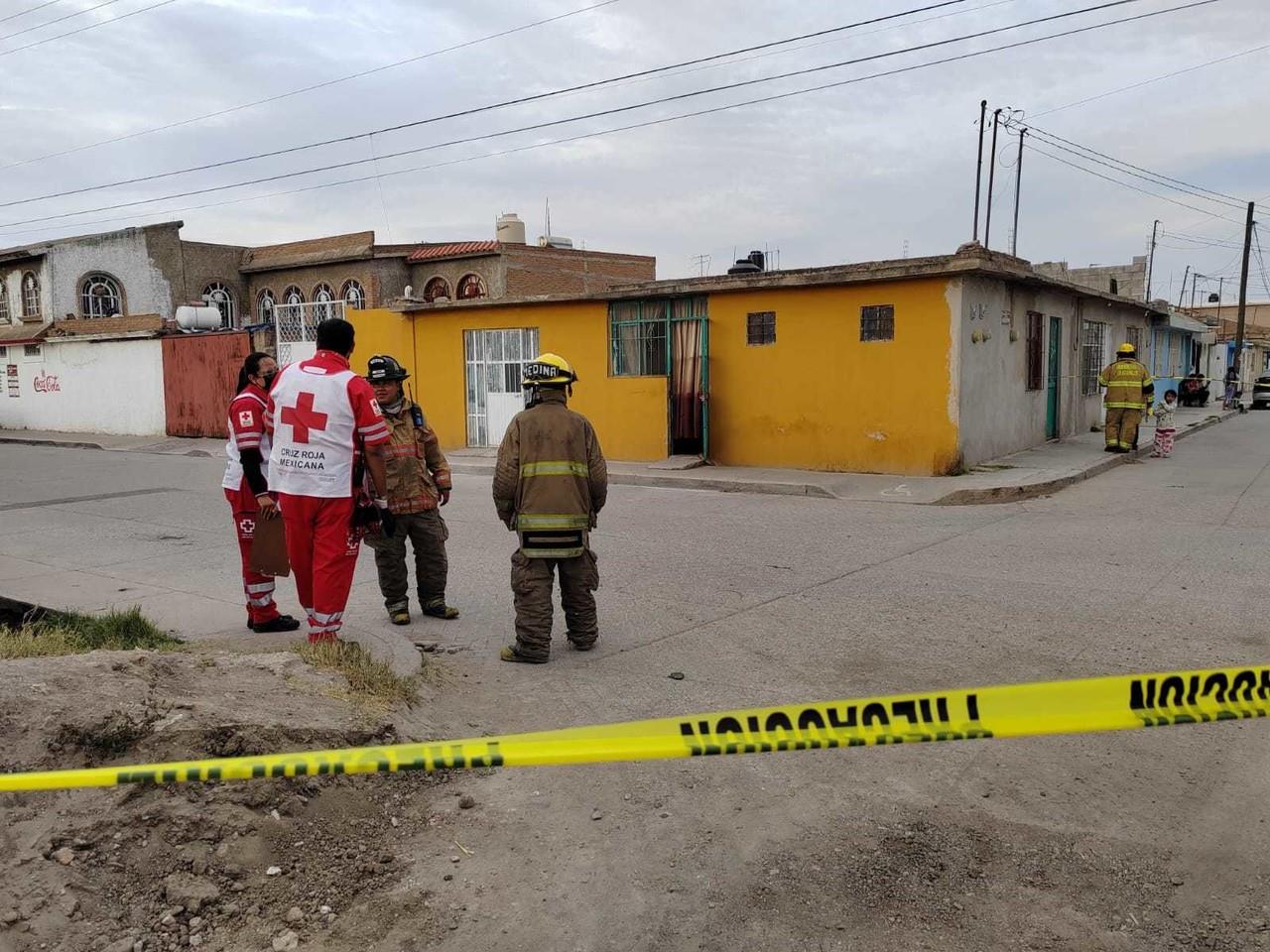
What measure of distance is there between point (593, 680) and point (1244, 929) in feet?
10.4

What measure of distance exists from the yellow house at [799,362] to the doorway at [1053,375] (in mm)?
60

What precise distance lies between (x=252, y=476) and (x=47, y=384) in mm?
28252

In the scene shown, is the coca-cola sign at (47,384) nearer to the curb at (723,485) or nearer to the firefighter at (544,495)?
the curb at (723,485)

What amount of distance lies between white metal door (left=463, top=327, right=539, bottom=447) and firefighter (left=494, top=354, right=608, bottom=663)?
13174 mm

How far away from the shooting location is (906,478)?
1434cm

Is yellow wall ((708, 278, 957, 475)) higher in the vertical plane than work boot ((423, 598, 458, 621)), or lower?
higher

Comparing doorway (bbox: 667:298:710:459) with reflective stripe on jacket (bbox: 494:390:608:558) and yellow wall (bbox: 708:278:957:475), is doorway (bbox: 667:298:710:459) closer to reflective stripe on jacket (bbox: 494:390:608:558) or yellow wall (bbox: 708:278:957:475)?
yellow wall (bbox: 708:278:957:475)

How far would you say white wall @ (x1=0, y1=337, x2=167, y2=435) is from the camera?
26.6 m

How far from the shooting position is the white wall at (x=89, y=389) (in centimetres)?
2659

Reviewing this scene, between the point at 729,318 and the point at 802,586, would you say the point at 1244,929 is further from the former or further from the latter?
the point at 729,318

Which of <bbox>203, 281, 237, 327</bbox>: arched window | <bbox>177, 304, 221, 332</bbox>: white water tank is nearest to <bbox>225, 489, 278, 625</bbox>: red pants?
<bbox>177, 304, 221, 332</bbox>: white water tank

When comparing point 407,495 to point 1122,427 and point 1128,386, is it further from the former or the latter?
point 1122,427

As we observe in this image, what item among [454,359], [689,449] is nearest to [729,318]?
[689,449]

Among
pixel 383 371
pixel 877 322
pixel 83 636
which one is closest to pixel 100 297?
pixel 877 322
